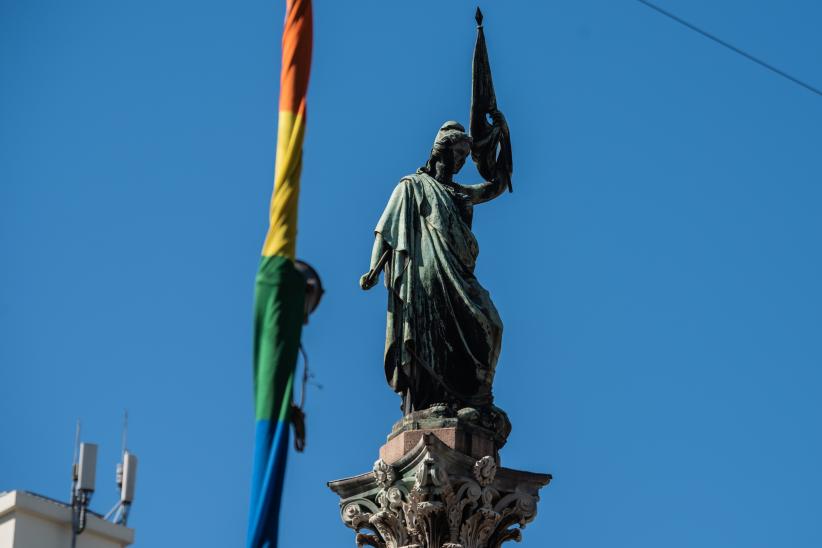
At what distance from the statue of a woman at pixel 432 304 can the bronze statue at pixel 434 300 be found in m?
0.01

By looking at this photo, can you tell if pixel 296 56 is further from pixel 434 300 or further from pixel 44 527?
pixel 44 527

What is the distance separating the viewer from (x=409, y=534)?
22.7 meters

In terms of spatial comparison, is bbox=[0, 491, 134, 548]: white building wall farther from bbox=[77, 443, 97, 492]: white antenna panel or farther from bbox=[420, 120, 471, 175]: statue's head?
bbox=[420, 120, 471, 175]: statue's head

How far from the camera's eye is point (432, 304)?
78.6 feet

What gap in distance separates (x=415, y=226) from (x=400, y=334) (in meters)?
1.47

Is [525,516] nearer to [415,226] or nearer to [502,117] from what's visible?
[415,226]

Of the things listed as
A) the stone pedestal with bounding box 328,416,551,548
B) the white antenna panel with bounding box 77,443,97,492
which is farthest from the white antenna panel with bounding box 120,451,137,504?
the stone pedestal with bounding box 328,416,551,548

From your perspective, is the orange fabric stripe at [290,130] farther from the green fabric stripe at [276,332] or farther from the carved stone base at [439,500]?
the carved stone base at [439,500]

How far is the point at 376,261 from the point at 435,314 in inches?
39.8

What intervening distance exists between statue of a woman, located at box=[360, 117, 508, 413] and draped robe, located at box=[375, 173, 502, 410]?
0.01 m

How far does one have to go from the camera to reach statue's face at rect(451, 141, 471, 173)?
25328mm

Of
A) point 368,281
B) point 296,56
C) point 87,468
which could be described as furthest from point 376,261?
point 296,56

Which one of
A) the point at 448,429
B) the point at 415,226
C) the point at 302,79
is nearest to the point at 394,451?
the point at 448,429

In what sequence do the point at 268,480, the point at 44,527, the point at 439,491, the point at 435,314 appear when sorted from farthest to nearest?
the point at 44,527 → the point at 435,314 → the point at 439,491 → the point at 268,480
